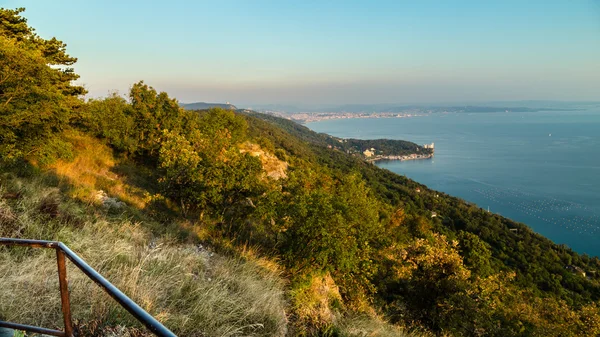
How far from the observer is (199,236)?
28.9 ft

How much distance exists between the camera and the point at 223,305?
3.88m

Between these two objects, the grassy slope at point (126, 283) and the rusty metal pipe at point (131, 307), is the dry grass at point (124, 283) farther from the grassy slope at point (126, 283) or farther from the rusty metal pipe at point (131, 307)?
the rusty metal pipe at point (131, 307)

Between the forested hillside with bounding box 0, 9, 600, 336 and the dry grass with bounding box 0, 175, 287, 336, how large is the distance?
25 mm

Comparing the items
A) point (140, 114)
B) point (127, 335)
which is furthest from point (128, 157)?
point (127, 335)

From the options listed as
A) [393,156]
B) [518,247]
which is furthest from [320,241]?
[393,156]

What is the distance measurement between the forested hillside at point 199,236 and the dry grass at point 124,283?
25 millimetres

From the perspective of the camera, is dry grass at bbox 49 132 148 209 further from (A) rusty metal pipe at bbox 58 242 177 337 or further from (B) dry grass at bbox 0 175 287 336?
(A) rusty metal pipe at bbox 58 242 177 337

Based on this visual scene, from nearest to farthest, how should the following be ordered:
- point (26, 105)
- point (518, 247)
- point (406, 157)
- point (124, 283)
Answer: point (124, 283) < point (26, 105) < point (518, 247) < point (406, 157)

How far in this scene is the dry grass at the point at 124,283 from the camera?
3090mm

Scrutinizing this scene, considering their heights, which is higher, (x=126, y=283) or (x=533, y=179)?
(x=126, y=283)

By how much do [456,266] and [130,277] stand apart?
12.8 metres

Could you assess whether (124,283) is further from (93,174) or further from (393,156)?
(393,156)

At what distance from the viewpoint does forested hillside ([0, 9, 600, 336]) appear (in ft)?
13.2

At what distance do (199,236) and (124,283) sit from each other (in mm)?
5225
